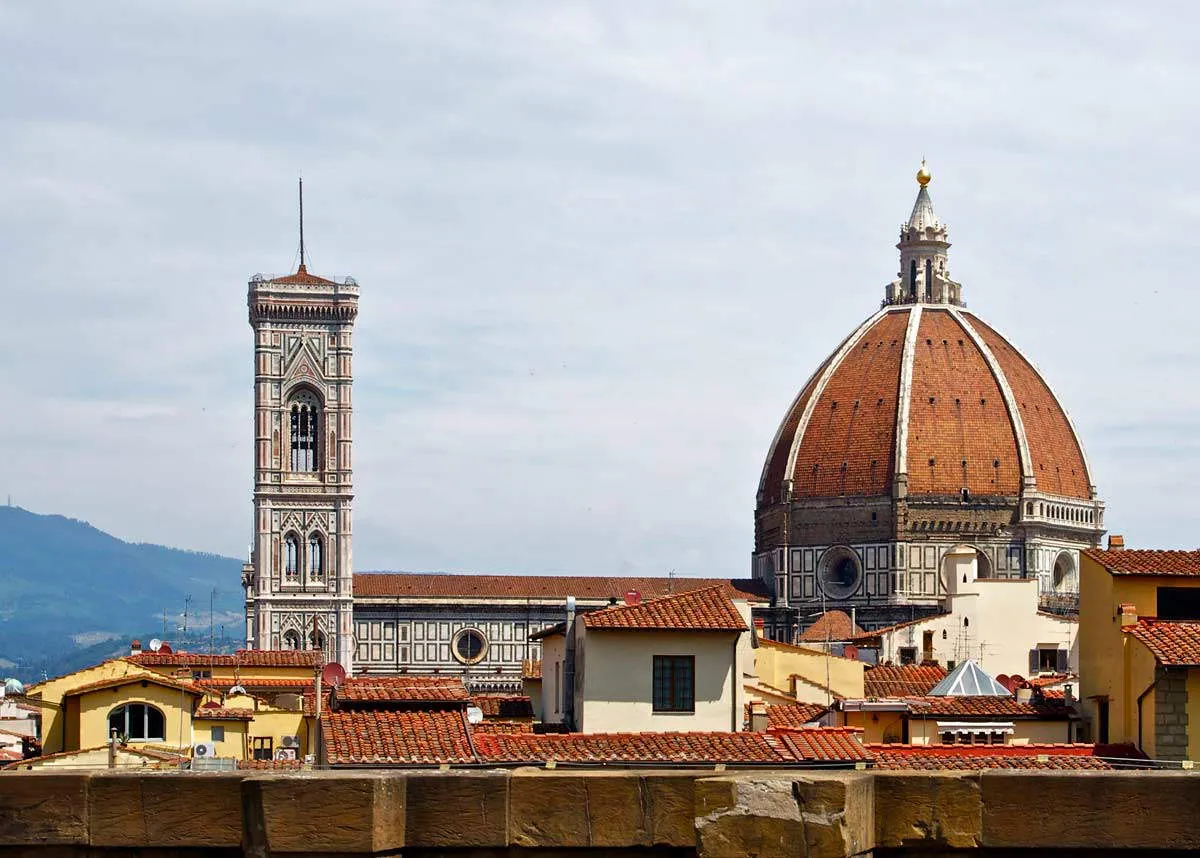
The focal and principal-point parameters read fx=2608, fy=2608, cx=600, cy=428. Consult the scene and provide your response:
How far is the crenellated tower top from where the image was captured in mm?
129375

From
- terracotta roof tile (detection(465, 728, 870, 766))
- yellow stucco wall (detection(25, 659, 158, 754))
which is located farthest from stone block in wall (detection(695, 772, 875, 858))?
yellow stucco wall (detection(25, 659, 158, 754))

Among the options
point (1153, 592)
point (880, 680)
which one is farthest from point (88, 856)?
point (880, 680)

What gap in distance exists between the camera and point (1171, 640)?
86.7ft

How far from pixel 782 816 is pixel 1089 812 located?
0.95m

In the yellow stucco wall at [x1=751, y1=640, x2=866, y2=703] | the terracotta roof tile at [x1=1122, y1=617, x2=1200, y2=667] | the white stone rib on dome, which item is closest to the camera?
the terracotta roof tile at [x1=1122, y1=617, x2=1200, y2=667]

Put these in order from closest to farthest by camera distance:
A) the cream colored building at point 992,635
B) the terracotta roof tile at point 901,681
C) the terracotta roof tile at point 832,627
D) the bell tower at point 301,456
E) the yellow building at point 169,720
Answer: the yellow building at point 169,720 → the terracotta roof tile at point 901,681 → the cream colored building at point 992,635 → the terracotta roof tile at point 832,627 → the bell tower at point 301,456

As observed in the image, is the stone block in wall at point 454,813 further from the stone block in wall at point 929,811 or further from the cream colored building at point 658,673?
the cream colored building at point 658,673

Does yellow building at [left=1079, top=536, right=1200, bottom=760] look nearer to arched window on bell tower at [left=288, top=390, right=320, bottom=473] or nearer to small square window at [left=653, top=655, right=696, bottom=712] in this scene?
small square window at [left=653, top=655, right=696, bottom=712]

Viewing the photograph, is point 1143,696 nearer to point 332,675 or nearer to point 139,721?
point 332,675

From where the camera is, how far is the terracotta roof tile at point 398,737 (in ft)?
75.6

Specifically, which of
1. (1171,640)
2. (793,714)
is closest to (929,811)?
(1171,640)

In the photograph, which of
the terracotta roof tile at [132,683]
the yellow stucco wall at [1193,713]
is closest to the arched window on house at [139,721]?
the terracotta roof tile at [132,683]

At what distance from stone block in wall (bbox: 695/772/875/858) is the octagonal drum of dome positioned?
11104cm

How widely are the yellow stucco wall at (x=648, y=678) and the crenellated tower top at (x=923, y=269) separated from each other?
101 m
